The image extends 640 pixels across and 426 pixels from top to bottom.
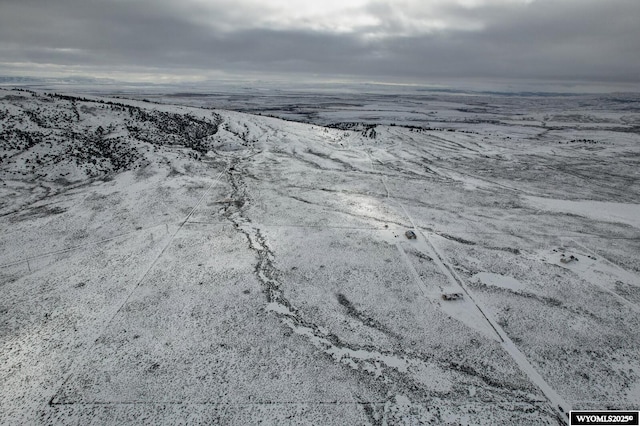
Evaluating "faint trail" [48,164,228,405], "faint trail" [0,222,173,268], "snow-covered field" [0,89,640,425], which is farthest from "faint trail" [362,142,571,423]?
"faint trail" [0,222,173,268]

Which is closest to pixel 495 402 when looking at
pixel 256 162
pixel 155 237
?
pixel 155 237

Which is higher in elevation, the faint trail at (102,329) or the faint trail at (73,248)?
the faint trail at (73,248)

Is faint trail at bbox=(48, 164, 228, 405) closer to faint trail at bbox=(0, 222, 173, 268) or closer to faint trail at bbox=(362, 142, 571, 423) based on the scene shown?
faint trail at bbox=(0, 222, 173, 268)

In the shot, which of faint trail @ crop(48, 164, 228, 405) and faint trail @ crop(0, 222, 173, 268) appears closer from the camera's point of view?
faint trail @ crop(48, 164, 228, 405)

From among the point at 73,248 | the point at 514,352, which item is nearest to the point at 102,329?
the point at 73,248

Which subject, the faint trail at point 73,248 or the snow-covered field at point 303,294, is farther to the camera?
the faint trail at point 73,248

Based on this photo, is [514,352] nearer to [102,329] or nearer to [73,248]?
[102,329]

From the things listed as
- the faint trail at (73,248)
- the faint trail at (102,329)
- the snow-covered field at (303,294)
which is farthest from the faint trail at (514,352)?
the faint trail at (73,248)

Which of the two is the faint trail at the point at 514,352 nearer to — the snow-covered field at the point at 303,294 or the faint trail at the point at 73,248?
the snow-covered field at the point at 303,294
